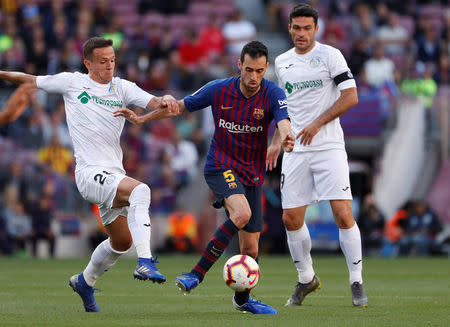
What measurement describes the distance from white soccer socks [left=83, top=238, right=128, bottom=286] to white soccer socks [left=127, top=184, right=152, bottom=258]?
2.17 ft

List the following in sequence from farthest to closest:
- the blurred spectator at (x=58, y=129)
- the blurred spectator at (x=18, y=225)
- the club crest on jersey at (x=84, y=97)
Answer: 1. the blurred spectator at (x=58, y=129)
2. the blurred spectator at (x=18, y=225)
3. the club crest on jersey at (x=84, y=97)

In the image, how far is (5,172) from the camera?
2253 cm

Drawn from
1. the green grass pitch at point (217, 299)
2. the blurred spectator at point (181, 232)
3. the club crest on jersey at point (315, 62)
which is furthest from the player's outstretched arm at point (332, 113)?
the blurred spectator at point (181, 232)

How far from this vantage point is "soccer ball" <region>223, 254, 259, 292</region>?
9.25 meters

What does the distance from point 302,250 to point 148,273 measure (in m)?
2.37

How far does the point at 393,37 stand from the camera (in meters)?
24.8

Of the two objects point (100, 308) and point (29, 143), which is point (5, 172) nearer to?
point (29, 143)

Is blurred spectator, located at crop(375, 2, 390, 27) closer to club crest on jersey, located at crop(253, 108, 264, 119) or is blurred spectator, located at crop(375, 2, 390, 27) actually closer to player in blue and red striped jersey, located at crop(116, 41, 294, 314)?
player in blue and red striped jersey, located at crop(116, 41, 294, 314)

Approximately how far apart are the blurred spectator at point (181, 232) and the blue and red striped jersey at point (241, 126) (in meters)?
12.4

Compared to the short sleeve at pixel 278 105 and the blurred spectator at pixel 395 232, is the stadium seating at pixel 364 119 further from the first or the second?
the short sleeve at pixel 278 105

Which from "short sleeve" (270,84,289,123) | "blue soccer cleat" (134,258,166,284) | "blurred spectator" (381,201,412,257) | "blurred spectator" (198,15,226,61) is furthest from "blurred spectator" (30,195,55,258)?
"blue soccer cleat" (134,258,166,284)

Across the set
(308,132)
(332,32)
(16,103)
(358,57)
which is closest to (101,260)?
(16,103)

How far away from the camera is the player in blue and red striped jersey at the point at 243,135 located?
9.48 meters

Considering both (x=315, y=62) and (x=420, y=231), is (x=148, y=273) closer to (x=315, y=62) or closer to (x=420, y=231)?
(x=315, y=62)
